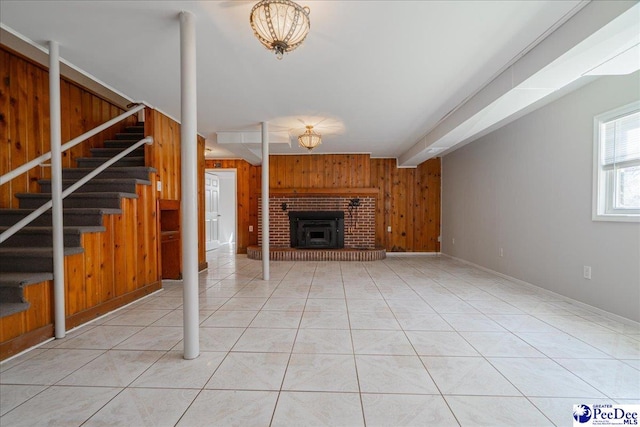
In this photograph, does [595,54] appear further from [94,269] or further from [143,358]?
[94,269]

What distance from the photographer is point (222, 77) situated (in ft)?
9.50

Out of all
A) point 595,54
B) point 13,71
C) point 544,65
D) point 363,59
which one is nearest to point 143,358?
point 363,59

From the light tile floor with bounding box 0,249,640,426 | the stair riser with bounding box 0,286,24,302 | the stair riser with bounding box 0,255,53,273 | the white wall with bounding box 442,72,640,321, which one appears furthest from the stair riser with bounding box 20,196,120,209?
the white wall with bounding box 442,72,640,321

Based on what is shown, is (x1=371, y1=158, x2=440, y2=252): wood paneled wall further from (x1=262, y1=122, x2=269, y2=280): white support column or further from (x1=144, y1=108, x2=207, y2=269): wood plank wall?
(x1=144, y1=108, x2=207, y2=269): wood plank wall

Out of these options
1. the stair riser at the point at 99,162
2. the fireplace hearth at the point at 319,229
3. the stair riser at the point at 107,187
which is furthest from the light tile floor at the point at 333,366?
the fireplace hearth at the point at 319,229

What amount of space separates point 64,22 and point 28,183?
1.99 m

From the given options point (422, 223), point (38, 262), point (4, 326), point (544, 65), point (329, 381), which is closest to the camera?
point (329, 381)

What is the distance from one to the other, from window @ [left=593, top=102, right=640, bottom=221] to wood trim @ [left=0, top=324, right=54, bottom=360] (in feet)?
16.2

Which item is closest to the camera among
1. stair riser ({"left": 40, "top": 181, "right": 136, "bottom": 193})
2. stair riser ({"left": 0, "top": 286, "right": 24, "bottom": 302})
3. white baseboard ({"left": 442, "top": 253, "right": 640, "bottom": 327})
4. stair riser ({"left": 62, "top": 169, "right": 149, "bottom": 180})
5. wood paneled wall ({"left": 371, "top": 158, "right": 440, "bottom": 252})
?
stair riser ({"left": 0, "top": 286, "right": 24, "bottom": 302})

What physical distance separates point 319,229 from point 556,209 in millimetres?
4268

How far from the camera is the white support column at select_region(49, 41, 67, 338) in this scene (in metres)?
2.32

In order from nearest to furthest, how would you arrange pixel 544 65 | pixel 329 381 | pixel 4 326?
pixel 329 381
pixel 4 326
pixel 544 65

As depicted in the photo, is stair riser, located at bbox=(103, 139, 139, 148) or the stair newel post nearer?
stair riser, located at bbox=(103, 139, 139, 148)

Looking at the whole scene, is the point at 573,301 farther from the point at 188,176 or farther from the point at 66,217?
the point at 66,217
